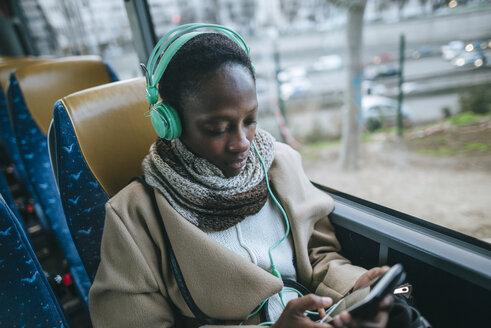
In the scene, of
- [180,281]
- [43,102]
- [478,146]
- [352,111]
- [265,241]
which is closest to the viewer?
[180,281]

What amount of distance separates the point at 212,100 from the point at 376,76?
3609 millimetres

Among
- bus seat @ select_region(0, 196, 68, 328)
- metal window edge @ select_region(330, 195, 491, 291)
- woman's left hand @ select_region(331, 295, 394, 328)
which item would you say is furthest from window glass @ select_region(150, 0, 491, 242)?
bus seat @ select_region(0, 196, 68, 328)

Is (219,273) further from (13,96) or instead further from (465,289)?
(13,96)

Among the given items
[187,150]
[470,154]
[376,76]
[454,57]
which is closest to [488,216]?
[470,154]

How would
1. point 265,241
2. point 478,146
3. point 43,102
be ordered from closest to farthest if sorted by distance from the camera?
point 265,241
point 43,102
point 478,146

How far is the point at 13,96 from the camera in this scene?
58.1 inches

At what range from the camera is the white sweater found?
1.00 meters

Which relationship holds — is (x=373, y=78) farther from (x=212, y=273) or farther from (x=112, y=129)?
(x=212, y=273)

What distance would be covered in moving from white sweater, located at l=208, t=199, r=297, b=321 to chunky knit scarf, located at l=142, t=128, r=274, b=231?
2.6 inches

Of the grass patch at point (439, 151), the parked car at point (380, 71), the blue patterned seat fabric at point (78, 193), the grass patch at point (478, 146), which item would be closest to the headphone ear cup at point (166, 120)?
the blue patterned seat fabric at point (78, 193)

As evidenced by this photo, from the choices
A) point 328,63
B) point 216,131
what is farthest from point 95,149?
point 328,63

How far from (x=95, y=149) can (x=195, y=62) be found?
55 cm

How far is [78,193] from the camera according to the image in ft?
3.64

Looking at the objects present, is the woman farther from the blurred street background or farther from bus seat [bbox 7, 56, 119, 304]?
bus seat [bbox 7, 56, 119, 304]
